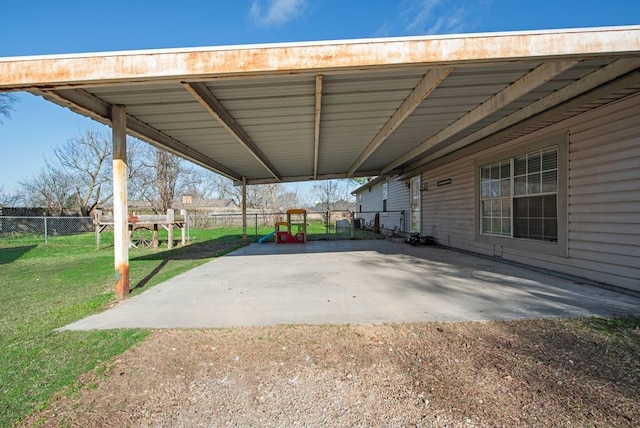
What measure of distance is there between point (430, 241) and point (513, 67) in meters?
7.91

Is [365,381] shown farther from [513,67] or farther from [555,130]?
[555,130]

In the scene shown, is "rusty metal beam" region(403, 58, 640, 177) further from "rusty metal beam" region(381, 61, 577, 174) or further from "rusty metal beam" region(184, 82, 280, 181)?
"rusty metal beam" region(184, 82, 280, 181)

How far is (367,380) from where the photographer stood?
7.38ft

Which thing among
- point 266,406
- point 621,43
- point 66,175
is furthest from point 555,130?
point 66,175

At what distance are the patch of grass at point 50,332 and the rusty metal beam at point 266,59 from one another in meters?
2.71

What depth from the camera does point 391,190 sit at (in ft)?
53.7

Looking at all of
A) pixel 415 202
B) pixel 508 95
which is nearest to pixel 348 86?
pixel 508 95

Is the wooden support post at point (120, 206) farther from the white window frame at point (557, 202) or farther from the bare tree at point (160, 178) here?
the bare tree at point (160, 178)

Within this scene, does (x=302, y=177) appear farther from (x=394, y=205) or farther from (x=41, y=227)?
(x=41, y=227)

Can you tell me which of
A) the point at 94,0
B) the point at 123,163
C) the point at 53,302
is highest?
the point at 94,0

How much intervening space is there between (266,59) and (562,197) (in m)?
5.57

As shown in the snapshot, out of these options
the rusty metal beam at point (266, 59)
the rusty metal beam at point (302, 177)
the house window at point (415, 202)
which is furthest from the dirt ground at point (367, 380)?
the rusty metal beam at point (302, 177)

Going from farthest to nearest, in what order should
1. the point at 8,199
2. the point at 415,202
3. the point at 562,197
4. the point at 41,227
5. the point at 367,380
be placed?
1. the point at 8,199
2. the point at 41,227
3. the point at 415,202
4. the point at 562,197
5. the point at 367,380

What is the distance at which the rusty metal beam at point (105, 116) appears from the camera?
395cm
